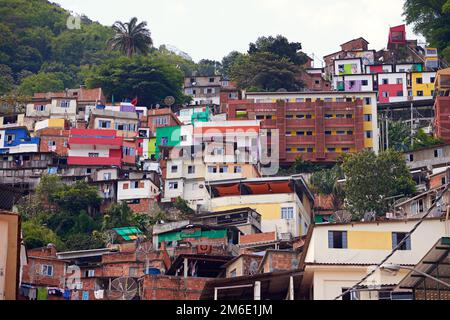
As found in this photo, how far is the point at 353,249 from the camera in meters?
28.8

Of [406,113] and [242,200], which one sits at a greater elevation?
[406,113]

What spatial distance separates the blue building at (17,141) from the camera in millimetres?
77825

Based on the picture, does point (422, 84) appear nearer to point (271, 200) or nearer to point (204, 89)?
point (204, 89)

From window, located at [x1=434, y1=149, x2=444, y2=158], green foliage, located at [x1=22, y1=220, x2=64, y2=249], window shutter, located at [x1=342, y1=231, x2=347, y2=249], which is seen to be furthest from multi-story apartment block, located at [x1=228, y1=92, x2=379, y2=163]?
window shutter, located at [x1=342, y1=231, x2=347, y2=249]

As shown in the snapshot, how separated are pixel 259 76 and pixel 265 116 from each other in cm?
1482

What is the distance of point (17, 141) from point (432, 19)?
4667cm

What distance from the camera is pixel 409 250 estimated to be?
28.2 m

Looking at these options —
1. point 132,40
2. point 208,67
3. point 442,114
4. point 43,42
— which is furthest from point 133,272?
point 208,67

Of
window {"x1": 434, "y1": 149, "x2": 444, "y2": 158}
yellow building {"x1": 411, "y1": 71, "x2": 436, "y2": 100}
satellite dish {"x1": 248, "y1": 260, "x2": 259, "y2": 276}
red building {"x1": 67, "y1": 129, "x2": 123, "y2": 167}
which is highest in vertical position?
yellow building {"x1": 411, "y1": 71, "x2": 436, "y2": 100}

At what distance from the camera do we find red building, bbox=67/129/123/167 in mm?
76562

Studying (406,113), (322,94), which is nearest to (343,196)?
(322,94)

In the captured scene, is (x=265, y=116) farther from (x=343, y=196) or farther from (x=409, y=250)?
(x=409, y=250)

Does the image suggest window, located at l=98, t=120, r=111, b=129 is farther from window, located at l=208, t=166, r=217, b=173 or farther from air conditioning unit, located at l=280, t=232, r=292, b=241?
air conditioning unit, located at l=280, t=232, r=292, b=241
